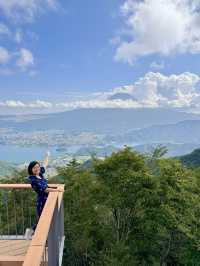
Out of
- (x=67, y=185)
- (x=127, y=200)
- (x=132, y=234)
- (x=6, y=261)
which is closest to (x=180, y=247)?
(x=132, y=234)

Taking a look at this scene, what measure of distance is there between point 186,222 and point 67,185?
768 cm

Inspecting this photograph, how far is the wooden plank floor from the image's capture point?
14.4 feet

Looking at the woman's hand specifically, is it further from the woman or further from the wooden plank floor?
the wooden plank floor

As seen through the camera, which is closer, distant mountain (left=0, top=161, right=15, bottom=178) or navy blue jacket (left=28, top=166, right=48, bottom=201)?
navy blue jacket (left=28, top=166, right=48, bottom=201)

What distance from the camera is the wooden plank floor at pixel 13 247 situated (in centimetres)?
438

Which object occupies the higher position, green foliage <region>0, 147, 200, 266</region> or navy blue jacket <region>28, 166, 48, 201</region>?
navy blue jacket <region>28, 166, 48, 201</region>

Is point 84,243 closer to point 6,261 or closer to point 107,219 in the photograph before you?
point 107,219

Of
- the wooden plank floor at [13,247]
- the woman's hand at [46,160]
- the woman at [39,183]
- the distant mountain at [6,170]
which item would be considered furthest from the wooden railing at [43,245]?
the distant mountain at [6,170]

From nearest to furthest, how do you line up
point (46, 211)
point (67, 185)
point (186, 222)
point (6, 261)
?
point (46, 211) → point (6, 261) → point (186, 222) → point (67, 185)

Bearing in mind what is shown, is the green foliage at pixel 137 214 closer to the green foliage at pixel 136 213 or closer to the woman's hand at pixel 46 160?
the green foliage at pixel 136 213

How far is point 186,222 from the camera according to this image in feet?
49.8

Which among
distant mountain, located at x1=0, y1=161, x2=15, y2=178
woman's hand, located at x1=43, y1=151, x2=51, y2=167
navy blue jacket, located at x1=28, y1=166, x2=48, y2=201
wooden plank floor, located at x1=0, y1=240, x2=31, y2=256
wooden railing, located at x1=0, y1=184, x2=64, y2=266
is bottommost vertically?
distant mountain, located at x1=0, y1=161, x2=15, y2=178

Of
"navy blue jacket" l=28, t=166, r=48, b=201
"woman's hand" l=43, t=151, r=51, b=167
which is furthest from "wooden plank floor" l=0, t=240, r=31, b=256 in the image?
"woman's hand" l=43, t=151, r=51, b=167

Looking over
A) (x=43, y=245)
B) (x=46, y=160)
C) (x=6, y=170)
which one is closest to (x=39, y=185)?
(x=46, y=160)
